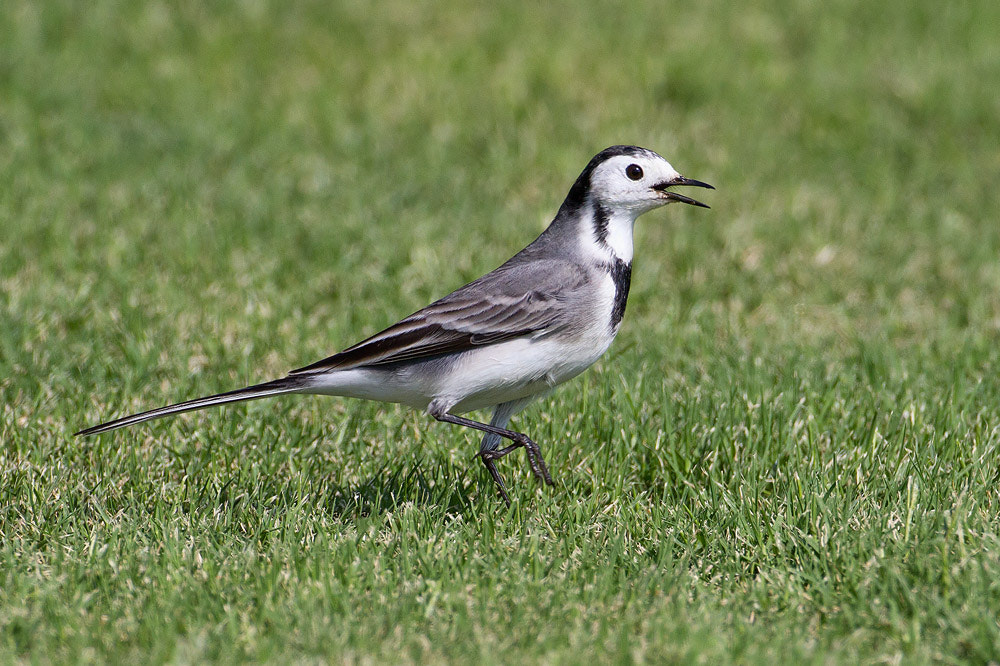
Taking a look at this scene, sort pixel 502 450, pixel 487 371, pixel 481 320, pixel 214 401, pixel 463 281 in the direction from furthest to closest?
pixel 463 281
pixel 502 450
pixel 481 320
pixel 487 371
pixel 214 401

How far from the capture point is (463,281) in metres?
7.81

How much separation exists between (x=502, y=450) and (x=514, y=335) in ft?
1.78

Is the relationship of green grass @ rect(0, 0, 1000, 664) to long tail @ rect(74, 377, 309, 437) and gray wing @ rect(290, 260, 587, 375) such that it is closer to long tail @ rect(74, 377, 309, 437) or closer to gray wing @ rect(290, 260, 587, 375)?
long tail @ rect(74, 377, 309, 437)

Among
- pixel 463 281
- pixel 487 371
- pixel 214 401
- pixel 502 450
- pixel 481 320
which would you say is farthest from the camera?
pixel 463 281

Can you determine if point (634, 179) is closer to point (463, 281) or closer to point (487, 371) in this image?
point (487, 371)

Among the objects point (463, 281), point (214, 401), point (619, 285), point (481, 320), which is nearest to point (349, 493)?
point (214, 401)

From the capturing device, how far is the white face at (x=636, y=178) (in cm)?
516

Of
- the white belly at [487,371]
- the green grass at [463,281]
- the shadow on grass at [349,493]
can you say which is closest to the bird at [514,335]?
the white belly at [487,371]

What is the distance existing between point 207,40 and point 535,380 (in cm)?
783

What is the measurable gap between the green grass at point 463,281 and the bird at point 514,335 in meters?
0.45

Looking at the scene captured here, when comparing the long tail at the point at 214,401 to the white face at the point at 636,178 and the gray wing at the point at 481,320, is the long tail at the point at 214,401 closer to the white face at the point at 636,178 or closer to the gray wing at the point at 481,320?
the gray wing at the point at 481,320

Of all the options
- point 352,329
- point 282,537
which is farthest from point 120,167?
point 282,537

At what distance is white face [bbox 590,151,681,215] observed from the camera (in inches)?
203

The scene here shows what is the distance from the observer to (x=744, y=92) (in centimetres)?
1110
